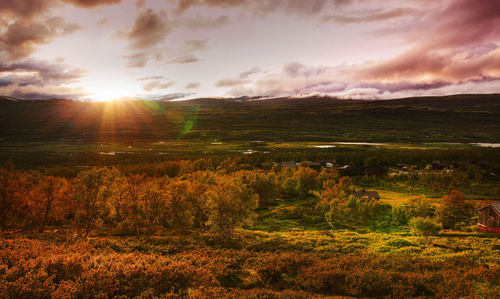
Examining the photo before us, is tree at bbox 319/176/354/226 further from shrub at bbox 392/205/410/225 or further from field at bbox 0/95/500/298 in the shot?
shrub at bbox 392/205/410/225

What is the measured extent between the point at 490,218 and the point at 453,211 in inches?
277

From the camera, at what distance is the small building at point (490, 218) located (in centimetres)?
5591

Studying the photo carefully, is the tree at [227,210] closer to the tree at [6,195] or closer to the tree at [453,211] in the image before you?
the tree at [6,195]

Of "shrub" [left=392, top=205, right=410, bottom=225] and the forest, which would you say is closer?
the forest

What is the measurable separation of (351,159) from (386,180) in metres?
49.7

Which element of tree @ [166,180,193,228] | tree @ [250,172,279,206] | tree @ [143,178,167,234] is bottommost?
tree @ [250,172,279,206]

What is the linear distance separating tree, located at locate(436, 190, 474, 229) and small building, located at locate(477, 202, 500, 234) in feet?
15.6

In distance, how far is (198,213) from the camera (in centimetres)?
6612

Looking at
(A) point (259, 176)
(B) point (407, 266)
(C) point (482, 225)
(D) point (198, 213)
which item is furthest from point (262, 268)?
(A) point (259, 176)

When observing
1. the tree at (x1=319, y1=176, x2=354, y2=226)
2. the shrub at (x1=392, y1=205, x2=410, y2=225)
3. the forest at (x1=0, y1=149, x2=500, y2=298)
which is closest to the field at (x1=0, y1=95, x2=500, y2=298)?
the forest at (x1=0, y1=149, x2=500, y2=298)

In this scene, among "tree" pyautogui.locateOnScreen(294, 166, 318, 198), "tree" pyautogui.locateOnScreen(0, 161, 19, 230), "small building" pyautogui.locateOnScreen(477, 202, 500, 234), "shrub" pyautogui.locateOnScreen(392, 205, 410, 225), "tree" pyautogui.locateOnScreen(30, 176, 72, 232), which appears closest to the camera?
"tree" pyautogui.locateOnScreen(0, 161, 19, 230)

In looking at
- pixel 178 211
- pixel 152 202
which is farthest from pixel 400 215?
pixel 152 202

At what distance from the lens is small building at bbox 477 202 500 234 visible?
55906mm

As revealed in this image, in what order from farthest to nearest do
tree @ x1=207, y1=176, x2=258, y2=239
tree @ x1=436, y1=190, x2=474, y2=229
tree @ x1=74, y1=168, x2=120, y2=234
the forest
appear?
tree @ x1=436, y1=190, x2=474, y2=229, tree @ x1=207, y1=176, x2=258, y2=239, tree @ x1=74, y1=168, x2=120, y2=234, the forest
